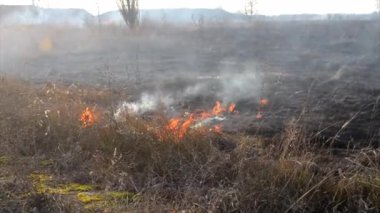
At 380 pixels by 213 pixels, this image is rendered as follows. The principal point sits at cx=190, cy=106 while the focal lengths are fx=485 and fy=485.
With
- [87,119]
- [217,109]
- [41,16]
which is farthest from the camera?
[41,16]

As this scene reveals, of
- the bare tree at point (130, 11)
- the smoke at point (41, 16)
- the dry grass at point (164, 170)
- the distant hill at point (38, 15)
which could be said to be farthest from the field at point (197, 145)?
the smoke at point (41, 16)

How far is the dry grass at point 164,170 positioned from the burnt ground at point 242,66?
3.17 feet

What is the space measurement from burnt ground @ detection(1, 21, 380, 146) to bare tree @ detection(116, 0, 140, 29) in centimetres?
58

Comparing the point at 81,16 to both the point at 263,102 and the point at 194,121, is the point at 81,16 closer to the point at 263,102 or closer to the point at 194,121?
the point at 263,102

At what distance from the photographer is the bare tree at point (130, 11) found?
25.3m

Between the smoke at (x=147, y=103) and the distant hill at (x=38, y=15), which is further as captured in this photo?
the distant hill at (x=38, y=15)

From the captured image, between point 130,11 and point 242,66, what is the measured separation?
11085mm

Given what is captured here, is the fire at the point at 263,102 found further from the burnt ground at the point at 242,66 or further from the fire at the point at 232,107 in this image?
the fire at the point at 232,107

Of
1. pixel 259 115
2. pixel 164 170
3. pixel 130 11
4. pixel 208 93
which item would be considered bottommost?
pixel 259 115

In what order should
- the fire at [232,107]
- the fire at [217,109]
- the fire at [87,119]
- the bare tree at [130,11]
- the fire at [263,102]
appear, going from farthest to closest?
the bare tree at [130,11] → the fire at [263,102] → the fire at [232,107] → the fire at [217,109] → the fire at [87,119]

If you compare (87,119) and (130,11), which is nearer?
(87,119)

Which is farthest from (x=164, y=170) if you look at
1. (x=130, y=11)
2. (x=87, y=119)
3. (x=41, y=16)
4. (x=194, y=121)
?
(x=41, y=16)

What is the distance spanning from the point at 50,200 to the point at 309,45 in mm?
20251

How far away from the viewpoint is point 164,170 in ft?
14.9
